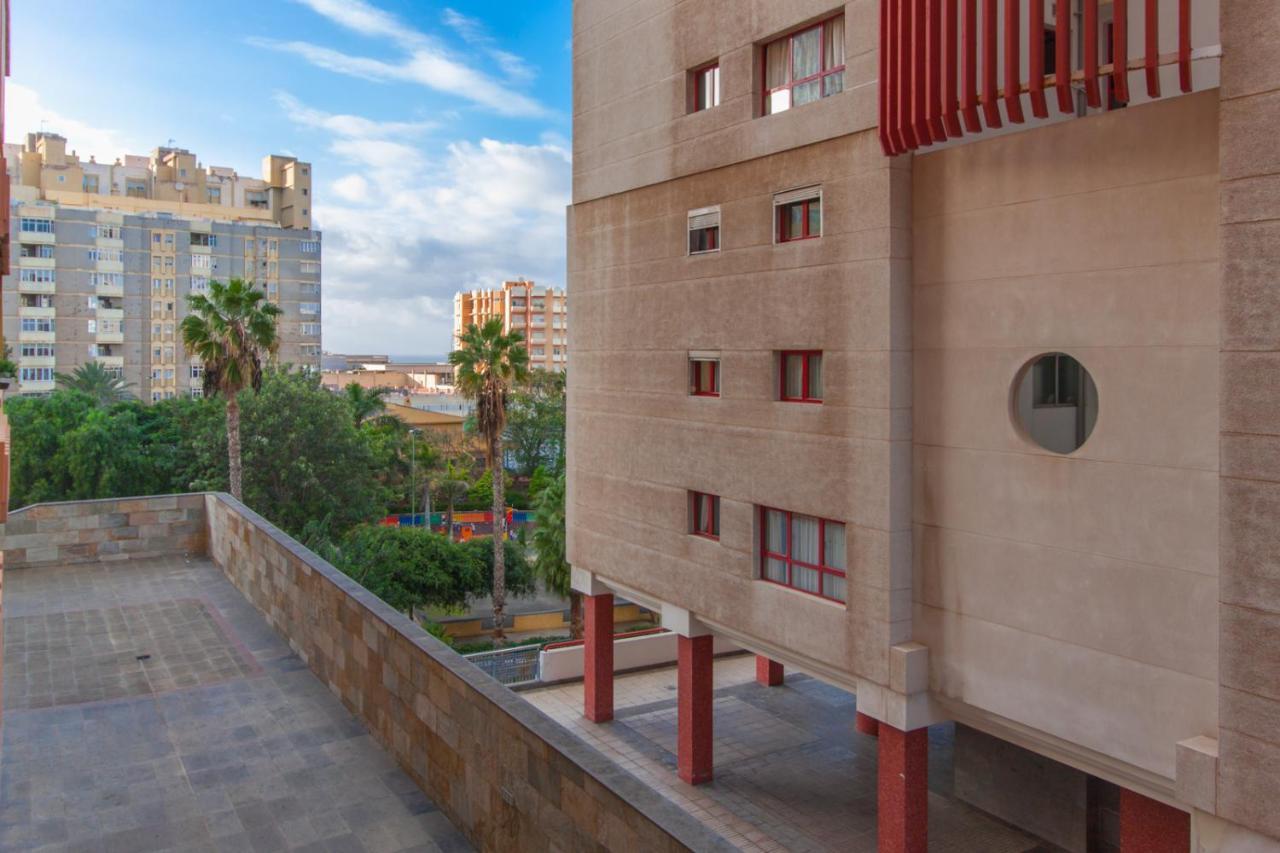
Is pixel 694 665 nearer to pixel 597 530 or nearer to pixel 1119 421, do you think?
pixel 597 530

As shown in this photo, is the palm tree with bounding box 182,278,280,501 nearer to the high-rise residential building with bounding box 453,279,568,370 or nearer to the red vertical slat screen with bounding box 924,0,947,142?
the red vertical slat screen with bounding box 924,0,947,142

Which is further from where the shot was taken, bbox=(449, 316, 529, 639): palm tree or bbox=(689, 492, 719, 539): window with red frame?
bbox=(449, 316, 529, 639): palm tree

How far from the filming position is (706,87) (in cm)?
1686

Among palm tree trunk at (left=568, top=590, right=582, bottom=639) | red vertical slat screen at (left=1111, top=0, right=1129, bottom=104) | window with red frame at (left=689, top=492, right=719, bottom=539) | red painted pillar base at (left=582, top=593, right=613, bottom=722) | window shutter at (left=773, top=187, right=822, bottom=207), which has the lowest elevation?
palm tree trunk at (left=568, top=590, right=582, bottom=639)

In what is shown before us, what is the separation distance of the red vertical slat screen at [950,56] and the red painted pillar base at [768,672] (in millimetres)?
14685

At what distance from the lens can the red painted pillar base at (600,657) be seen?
812 inches

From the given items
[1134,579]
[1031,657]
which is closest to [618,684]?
[1031,657]

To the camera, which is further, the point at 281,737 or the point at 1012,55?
the point at 281,737

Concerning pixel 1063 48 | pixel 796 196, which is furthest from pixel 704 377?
pixel 1063 48

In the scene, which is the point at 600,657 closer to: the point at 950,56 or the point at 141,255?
the point at 950,56

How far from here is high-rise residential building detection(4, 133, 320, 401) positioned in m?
67.0

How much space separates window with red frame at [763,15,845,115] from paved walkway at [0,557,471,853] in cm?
1082

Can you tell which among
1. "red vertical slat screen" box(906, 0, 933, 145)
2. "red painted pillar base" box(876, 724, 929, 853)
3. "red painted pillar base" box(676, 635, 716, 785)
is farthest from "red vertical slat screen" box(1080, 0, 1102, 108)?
"red painted pillar base" box(676, 635, 716, 785)

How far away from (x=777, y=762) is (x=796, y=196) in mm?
10687
